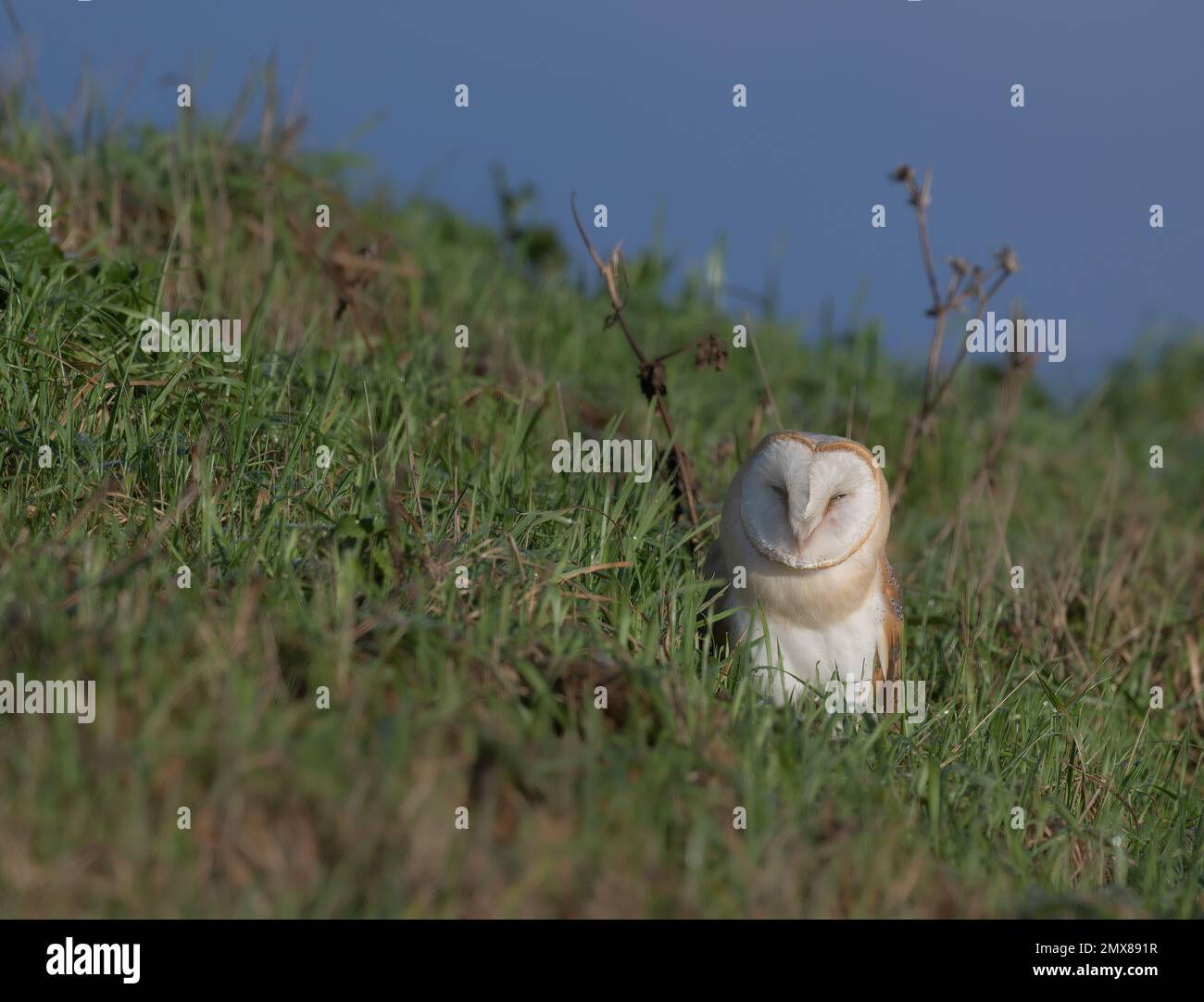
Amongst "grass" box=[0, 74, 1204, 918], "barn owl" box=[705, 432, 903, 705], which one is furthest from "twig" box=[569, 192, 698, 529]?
"barn owl" box=[705, 432, 903, 705]

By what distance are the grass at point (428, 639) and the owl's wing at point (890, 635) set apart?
0.22 m

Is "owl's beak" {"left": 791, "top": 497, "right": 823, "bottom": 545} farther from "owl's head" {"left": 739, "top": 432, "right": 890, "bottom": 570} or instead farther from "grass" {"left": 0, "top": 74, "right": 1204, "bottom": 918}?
"grass" {"left": 0, "top": 74, "right": 1204, "bottom": 918}

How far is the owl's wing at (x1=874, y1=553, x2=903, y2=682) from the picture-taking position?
4.25 metres

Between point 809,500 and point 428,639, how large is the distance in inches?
51.5

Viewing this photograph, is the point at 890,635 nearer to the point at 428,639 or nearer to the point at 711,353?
the point at 711,353

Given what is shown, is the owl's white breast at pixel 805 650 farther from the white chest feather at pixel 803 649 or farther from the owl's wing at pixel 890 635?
the owl's wing at pixel 890 635

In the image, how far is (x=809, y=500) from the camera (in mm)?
3930

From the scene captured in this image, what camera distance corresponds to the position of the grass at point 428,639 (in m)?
2.61

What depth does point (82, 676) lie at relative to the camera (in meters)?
2.90

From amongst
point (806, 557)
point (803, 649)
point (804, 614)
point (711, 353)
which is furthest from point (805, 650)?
point (711, 353)

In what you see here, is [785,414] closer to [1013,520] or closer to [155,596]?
[1013,520]

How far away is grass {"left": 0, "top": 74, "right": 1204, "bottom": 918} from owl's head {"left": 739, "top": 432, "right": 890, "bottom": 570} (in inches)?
11.8

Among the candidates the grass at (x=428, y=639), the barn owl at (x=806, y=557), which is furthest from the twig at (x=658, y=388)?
the barn owl at (x=806, y=557)
